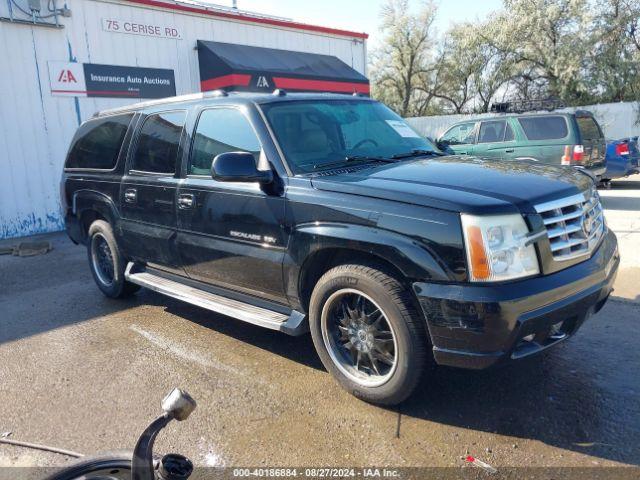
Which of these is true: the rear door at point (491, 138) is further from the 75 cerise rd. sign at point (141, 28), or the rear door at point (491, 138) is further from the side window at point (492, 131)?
the 75 cerise rd. sign at point (141, 28)

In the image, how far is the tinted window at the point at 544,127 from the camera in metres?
10.2

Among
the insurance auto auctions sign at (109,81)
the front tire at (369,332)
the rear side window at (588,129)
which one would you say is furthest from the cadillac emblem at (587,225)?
the insurance auto auctions sign at (109,81)

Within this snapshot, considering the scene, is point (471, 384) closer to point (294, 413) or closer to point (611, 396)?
point (611, 396)

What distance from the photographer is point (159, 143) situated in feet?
15.4

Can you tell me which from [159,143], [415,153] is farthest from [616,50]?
[159,143]

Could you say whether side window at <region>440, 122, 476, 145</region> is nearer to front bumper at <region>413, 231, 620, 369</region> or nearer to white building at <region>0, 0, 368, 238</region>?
white building at <region>0, 0, 368, 238</region>

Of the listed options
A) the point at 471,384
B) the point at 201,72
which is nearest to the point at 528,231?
the point at 471,384

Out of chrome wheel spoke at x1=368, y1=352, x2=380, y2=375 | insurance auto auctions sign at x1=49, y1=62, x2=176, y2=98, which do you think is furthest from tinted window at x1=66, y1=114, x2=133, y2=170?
insurance auto auctions sign at x1=49, y1=62, x2=176, y2=98

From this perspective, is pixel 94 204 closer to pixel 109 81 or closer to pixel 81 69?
pixel 81 69

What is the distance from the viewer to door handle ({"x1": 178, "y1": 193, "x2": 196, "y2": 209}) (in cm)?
420

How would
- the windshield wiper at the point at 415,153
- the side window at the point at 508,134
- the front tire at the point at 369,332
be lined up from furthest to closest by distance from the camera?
the side window at the point at 508,134
the windshield wiper at the point at 415,153
the front tire at the point at 369,332

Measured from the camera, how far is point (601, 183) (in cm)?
1339

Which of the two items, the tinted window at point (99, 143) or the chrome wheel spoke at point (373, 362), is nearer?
the chrome wheel spoke at point (373, 362)

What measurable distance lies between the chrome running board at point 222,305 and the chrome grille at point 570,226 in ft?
5.30
